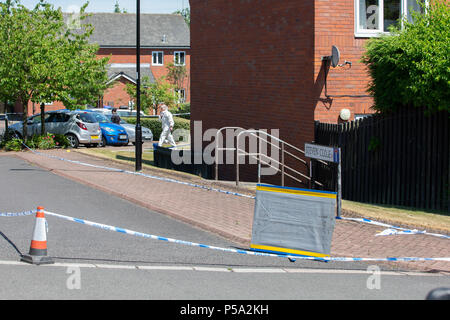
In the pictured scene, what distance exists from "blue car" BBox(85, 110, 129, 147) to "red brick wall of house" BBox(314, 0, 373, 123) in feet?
48.3

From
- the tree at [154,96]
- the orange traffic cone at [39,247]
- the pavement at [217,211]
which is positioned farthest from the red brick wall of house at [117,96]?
the orange traffic cone at [39,247]

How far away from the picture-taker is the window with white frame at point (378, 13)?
16.2 meters

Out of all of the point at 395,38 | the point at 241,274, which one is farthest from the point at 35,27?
the point at 241,274

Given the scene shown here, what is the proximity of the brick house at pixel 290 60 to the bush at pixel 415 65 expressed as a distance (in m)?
2.37

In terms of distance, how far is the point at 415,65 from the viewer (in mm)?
12445

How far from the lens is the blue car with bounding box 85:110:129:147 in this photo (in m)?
28.8

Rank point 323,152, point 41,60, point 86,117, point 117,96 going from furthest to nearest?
1. point 117,96
2. point 86,117
3. point 41,60
4. point 323,152

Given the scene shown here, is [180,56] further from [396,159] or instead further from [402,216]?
[402,216]

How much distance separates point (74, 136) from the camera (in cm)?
2705

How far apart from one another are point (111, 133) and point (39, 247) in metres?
21.0

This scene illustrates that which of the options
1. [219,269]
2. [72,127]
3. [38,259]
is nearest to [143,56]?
[72,127]

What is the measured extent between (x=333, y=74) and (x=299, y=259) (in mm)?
8053

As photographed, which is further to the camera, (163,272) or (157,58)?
(157,58)

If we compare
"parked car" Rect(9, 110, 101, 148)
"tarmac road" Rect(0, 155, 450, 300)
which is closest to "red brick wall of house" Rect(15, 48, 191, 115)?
"parked car" Rect(9, 110, 101, 148)
